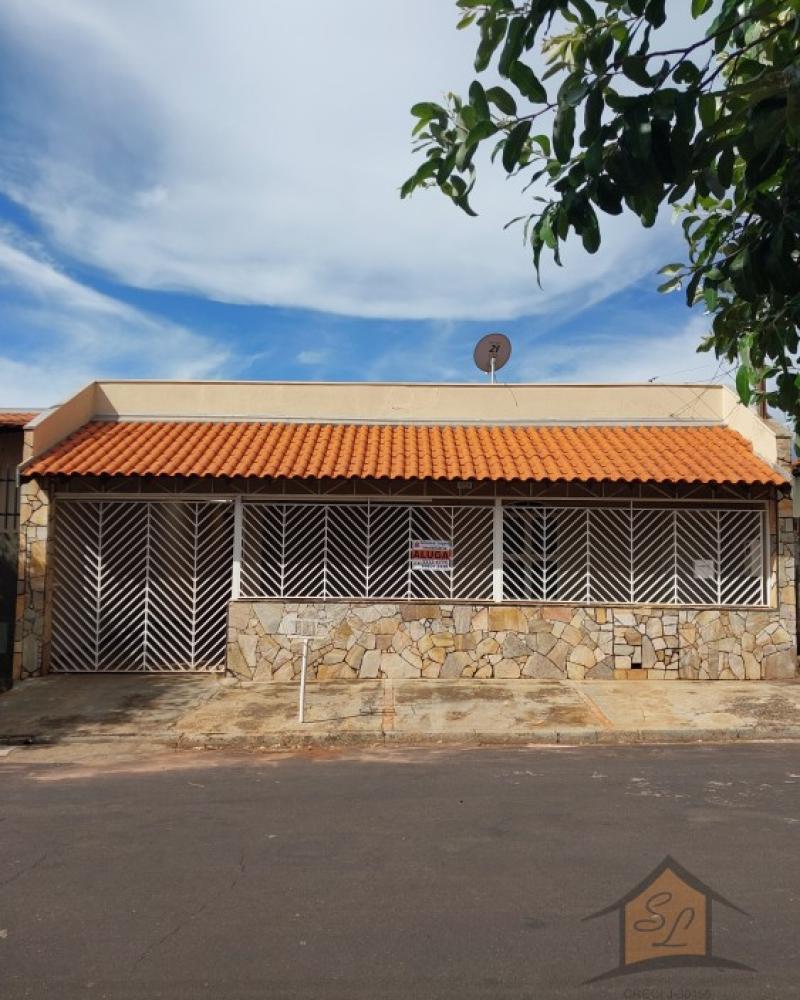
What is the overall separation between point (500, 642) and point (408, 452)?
307 cm

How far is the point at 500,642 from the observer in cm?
1128

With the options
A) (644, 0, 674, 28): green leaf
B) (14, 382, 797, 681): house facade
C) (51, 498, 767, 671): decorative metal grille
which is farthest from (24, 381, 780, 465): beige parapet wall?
(644, 0, 674, 28): green leaf

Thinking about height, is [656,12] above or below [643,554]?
above

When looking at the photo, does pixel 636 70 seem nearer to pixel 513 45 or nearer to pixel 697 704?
pixel 513 45

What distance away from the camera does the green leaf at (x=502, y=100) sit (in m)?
2.71

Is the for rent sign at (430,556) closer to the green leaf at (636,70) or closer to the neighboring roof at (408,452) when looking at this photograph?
the neighboring roof at (408,452)

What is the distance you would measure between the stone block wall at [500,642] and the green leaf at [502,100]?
9.00 meters

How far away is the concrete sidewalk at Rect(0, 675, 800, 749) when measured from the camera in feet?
27.7

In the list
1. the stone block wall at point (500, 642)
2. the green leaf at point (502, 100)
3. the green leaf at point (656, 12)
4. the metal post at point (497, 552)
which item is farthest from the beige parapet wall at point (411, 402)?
the green leaf at point (656, 12)

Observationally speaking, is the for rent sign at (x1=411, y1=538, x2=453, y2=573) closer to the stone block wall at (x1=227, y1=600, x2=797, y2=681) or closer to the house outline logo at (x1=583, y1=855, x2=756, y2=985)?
the stone block wall at (x1=227, y1=600, x2=797, y2=681)

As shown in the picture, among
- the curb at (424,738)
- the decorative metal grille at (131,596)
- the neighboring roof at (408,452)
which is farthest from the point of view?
the decorative metal grille at (131,596)

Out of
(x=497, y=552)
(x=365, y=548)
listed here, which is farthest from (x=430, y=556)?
(x=365, y=548)

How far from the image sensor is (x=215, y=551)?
1231cm

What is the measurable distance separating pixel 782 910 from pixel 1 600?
37.0 ft
